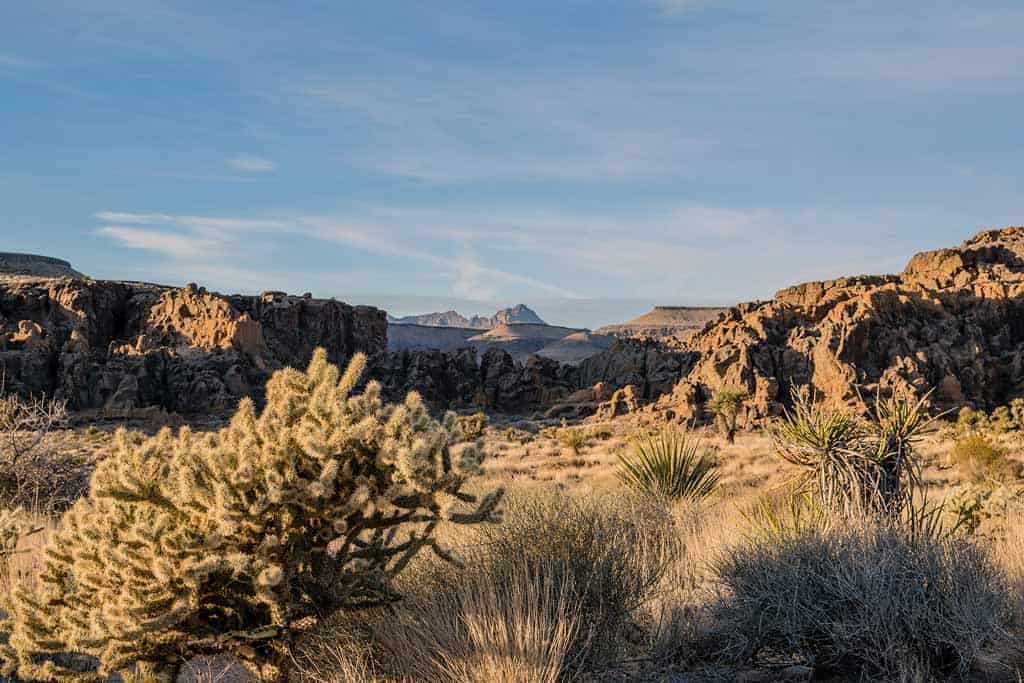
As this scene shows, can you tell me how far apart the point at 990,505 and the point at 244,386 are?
183 feet

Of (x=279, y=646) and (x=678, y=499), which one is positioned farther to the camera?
(x=678, y=499)

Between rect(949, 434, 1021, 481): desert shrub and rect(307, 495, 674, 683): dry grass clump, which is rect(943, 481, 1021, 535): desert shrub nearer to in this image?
rect(307, 495, 674, 683): dry grass clump

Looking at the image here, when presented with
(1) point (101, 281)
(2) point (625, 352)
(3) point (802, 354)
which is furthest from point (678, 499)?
(1) point (101, 281)

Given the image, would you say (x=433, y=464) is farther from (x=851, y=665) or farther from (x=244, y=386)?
(x=244, y=386)

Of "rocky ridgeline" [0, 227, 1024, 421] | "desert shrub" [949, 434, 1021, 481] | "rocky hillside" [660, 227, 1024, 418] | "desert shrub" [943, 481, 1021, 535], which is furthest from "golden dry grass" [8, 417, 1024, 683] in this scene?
"rocky ridgeline" [0, 227, 1024, 421]

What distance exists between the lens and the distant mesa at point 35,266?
311 feet

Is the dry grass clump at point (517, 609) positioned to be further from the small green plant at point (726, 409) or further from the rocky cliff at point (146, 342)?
the rocky cliff at point (146, 342)

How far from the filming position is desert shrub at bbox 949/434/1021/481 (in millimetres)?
16531

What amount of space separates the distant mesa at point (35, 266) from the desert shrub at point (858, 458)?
99.5 meters

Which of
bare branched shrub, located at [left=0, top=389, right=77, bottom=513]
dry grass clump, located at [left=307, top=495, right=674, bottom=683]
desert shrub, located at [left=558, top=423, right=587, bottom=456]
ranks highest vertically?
dry grass clump, located at [left=307, top=495, right=674, bottom=683]

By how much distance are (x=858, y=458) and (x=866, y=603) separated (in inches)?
116

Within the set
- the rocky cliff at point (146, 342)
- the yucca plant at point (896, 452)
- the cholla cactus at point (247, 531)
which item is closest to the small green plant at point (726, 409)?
the yucca plant at point (896, 452)

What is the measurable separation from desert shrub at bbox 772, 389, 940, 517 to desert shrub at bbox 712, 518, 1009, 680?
4.27ft

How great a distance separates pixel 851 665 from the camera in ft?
17.3
